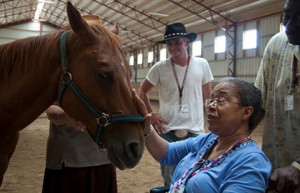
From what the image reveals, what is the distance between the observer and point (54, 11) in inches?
1033

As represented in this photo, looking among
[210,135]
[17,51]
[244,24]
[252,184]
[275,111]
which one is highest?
[244,24]

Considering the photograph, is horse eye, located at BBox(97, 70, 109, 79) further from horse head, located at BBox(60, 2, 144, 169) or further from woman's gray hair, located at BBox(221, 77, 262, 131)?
woman's gray hair, located at BBox(221, 77, 262, 131)

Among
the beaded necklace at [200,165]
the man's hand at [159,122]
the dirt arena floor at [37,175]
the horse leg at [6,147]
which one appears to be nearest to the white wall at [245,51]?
the dirt arena floor at [37,175]

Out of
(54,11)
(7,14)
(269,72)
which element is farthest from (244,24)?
(7,14)

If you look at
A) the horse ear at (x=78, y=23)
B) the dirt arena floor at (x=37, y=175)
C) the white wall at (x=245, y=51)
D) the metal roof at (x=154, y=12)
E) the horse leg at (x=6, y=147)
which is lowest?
the dirt arena floor at (x=37, y=175)

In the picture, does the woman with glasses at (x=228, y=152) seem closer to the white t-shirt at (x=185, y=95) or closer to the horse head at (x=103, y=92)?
the horse head at (x=103, y=92)

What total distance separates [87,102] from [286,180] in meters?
1.01

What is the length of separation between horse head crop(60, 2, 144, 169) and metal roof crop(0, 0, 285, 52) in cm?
1228

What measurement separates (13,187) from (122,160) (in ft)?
11.2

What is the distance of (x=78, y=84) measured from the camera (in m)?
1.75

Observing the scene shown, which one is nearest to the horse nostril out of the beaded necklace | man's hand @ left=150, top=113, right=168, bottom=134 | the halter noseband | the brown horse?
the brown horse

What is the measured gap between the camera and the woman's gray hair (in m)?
1.69

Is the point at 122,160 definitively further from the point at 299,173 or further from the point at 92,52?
the point at 299,173

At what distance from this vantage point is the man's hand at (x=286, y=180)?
142 cm
